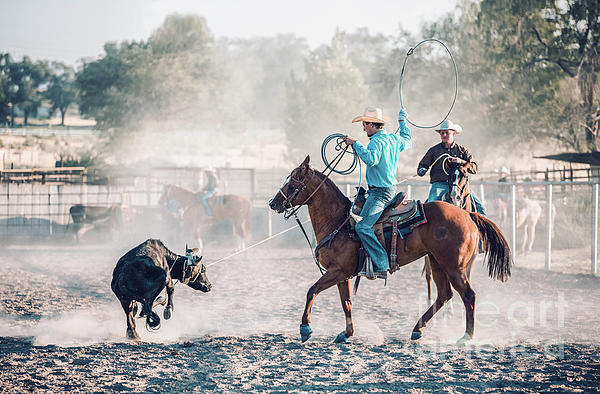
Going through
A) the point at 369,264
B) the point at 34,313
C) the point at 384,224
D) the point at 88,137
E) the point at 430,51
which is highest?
the point at 430,51

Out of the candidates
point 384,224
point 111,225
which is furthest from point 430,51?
point 384,224

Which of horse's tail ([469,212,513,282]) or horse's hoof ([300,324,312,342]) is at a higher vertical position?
horse's tail ([469,212,513,282])

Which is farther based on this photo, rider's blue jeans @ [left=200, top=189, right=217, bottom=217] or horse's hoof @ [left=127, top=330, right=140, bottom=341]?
rider's blue jeans @ [left=200, top=189, right=217, bottom=217]

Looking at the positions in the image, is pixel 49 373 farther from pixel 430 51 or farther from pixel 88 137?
pixel 88 137

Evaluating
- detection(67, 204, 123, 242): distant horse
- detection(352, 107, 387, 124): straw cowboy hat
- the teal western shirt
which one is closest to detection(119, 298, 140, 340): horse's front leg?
the teal western shirt

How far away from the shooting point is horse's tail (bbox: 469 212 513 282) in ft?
22.5

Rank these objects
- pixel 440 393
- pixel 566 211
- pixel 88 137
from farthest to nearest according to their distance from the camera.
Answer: pixel 88 137, pixel 566 211, pixel 440 393

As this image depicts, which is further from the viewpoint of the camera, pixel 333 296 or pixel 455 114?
pixel 455 114

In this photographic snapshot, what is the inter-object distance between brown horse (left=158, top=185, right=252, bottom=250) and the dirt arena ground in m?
5.55

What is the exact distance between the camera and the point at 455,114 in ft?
109

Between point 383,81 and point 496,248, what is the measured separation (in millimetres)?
33272

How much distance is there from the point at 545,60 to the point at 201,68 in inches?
1323

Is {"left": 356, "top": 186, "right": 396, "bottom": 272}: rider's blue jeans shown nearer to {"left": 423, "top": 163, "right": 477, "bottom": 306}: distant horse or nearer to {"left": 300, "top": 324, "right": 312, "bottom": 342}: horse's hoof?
{"left": 300, "top": 324, "right": 312, "bottom": 342}: horse's hoof

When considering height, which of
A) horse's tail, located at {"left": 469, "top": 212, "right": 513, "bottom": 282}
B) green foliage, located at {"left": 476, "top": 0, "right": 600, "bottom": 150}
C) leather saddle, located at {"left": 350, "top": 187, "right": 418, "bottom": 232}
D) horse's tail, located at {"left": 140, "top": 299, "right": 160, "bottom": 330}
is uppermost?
green foliage, located at {"left": 476, "top": 0, "right": 600, "bottom": 150}
